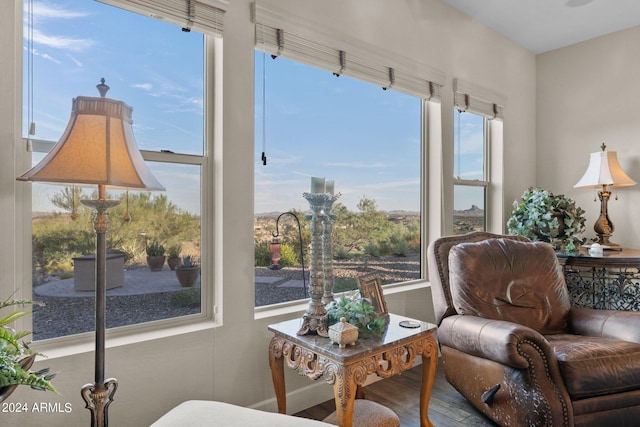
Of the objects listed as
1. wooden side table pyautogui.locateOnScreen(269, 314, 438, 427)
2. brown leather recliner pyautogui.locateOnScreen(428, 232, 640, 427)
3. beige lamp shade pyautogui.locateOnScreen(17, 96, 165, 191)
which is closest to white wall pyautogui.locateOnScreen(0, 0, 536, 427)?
wooden side table pyautogui.locateOnScreen(269, 314, 438, 427)

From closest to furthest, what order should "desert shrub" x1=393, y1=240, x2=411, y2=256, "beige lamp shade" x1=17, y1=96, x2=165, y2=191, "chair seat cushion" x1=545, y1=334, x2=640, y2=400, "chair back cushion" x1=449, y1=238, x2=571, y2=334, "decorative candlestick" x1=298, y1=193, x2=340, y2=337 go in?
"beige lamp shade" x1=17, y1=96, x2=165, y2=191
"chair seat cushion" x1=545, y1=334, x2=640, y2=400
"decorative candlestick" x1=298, y1=193, x2=340, y2=337
"chair back cushion" x1=449, y1=238, x2=571, y2=334
"desert shrub" x1=393, y1=240, x2=411, y2=256

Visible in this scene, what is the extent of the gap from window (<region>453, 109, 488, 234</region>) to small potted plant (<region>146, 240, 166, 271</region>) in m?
2.35

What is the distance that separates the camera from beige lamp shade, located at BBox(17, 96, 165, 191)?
1.10 meters

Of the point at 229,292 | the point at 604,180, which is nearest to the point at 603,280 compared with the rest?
the point at 604,180

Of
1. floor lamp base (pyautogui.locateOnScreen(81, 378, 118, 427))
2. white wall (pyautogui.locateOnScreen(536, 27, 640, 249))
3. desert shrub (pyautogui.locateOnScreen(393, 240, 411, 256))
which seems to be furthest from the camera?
white wall (pyautogui.locateOnScreen(536, 27, 640, 249))

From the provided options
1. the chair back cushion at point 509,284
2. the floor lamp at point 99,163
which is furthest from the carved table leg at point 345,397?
the chair back cushion at point 509,284

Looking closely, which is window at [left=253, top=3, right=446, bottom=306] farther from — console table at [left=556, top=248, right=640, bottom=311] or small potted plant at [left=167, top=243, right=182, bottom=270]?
console table at [left=556, top=248, right=640, bottom=311]

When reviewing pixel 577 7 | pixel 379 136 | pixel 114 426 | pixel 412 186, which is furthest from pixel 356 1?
pixel 114 426

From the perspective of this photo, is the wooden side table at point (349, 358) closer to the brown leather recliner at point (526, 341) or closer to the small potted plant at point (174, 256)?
the brown leather recliner at point (526, 341)

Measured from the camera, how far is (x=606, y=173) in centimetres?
324

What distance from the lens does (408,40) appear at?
279 centimetres

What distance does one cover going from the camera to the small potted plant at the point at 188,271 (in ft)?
6.30

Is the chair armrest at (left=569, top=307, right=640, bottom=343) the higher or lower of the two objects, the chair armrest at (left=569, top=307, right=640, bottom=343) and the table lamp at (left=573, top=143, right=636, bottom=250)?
the lower

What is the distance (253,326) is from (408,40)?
228 centimetres
